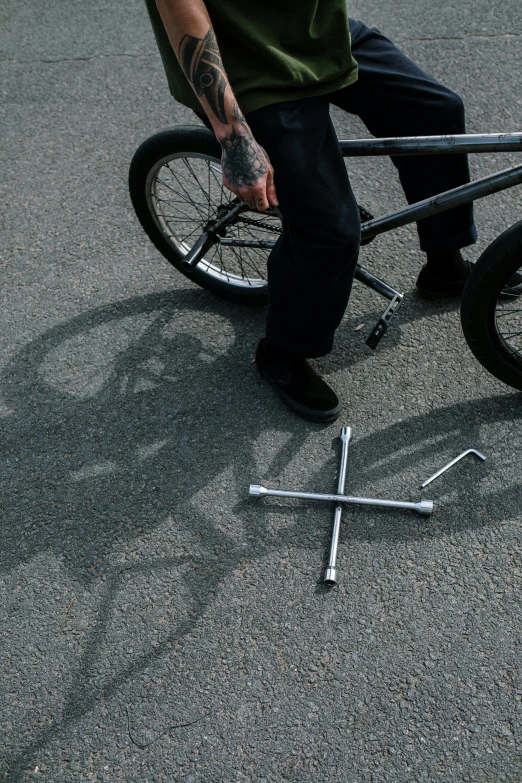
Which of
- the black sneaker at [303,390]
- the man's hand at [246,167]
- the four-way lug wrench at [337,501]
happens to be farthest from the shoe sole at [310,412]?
the man's hand at [246,167]

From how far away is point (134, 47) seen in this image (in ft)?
15.8

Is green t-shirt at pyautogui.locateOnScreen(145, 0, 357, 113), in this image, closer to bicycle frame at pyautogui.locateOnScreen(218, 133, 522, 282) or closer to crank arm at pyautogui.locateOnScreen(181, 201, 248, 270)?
bicycle frame at pyautogui.locateOnScreen(218, 133, 522, 282)

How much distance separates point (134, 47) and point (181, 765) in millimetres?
4227

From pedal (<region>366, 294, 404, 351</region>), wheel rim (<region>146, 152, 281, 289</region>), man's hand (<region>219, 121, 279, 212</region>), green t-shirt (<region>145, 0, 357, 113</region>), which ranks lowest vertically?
pedal (<region>366, 294, 404, 351</region>)

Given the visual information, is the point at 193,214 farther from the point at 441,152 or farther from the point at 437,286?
the point at 441,152

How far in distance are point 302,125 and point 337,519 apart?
1.18 meters

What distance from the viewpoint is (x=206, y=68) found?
1.94 metres

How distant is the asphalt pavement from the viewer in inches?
80.7

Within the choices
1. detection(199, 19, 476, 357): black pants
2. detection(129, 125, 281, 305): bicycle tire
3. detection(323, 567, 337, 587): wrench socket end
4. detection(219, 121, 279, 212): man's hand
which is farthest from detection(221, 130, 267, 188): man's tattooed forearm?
detection(323, 567, 337, 587): wrench socket end

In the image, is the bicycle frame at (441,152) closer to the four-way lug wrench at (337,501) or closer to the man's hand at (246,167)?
the man's hand at (246,167)

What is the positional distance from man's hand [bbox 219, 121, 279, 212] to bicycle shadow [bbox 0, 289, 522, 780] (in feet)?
3.04

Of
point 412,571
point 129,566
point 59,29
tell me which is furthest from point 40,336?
point 59,29

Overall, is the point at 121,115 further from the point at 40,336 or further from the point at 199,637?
the point at 199,637

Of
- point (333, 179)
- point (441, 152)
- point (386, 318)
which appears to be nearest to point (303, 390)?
point (386, 318)
